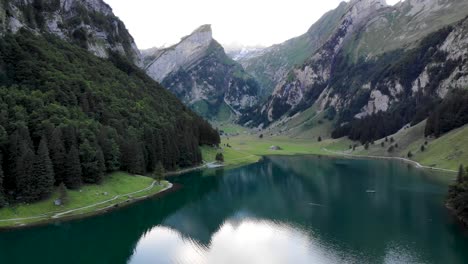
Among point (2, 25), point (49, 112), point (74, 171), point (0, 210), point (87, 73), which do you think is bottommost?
point (0, 210)

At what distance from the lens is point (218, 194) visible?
10181 centimetres

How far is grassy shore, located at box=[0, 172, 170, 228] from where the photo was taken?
67750mm

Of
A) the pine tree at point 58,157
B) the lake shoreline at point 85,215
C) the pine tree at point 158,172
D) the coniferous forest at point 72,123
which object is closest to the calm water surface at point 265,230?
the lake shoreline at point 85,215

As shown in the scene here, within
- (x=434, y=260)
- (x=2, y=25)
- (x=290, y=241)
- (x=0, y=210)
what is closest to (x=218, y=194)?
(x=290, y=241)

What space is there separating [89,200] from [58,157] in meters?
10.5

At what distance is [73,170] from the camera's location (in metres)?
80.4

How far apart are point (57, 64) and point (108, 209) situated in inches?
2176

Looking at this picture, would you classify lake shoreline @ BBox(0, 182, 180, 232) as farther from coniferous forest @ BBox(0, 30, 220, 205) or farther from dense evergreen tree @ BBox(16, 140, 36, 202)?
coniferous forest @ BBox(0, 30, 220, 205)

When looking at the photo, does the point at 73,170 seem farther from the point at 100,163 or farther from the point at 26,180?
the point at 26,180

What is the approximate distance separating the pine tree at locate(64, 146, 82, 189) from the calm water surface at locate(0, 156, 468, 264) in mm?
11629

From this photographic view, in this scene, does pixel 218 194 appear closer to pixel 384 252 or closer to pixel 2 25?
pixel 384 252

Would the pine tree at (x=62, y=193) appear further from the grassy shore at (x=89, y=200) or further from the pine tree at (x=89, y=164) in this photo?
the pine tree at (x=89, y=164)

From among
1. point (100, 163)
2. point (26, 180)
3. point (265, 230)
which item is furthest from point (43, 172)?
point (265, 230)

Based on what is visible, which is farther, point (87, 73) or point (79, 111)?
point (87, 73)
